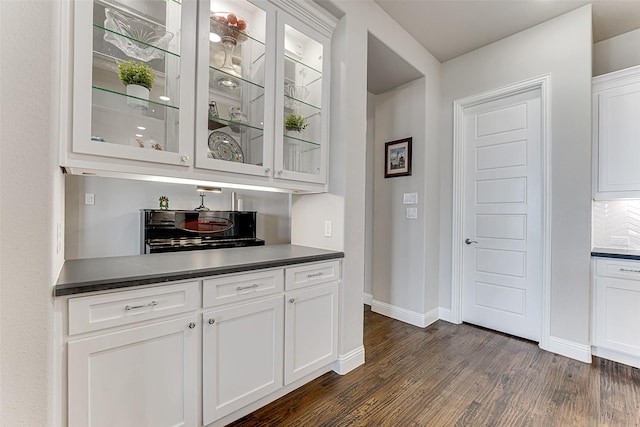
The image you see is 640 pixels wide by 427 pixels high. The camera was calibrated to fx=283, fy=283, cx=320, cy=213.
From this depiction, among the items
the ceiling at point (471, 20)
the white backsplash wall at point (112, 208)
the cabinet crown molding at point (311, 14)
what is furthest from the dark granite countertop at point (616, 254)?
the white backsplash wall at point (112, 208)

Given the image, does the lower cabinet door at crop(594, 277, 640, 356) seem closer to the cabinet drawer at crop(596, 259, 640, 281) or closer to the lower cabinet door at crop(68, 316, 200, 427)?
the cabinet drawer at crop(596, 259, 640, 281)

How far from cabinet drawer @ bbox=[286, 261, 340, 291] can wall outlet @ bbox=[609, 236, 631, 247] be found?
2714 mm

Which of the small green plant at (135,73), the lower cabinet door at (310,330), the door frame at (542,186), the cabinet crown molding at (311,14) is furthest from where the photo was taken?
the door frame at (542,186)

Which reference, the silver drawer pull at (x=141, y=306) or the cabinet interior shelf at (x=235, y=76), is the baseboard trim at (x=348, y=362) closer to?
the silver drawer pull at (x=141, y=306)

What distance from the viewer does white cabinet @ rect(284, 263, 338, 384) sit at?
182 centimetres

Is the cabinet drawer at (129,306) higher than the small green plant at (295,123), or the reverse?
the small green plant at (295,123)

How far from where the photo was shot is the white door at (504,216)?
9.01 feet

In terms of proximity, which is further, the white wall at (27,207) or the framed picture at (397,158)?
the framed picture at (397,158)

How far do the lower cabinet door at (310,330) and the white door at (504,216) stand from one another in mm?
1884

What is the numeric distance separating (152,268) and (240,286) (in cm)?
44

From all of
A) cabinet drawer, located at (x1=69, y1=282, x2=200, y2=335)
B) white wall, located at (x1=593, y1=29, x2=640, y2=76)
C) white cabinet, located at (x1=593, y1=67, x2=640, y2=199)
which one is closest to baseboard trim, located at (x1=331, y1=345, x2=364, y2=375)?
cabinet drawer, located at (x1=69, y1=282, x2=200, y2=335)

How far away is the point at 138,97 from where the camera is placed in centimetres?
144

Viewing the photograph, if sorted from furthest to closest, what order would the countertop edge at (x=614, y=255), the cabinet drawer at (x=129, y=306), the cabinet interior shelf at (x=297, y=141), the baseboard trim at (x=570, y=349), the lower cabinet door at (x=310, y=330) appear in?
the baseboard trim at (x=570, y=349)
the countertop edge at (x=614, y=255)
the cabinet interior shelf at (x=297, y=141)
the lower cabinet door at (x=310, y=330)
the cabinet drawer at (x=129, y=306)

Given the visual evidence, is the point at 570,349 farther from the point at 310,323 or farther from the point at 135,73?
the point at 135,73
